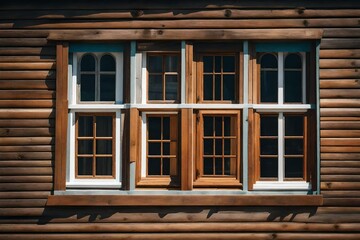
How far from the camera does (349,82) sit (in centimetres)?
789

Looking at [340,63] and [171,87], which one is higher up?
[340,63]

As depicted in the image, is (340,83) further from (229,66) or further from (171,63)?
(171,63)

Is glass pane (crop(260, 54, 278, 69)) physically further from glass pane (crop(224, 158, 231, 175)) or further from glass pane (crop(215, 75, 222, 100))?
glass pane (crop(224, 158, 231, 175))

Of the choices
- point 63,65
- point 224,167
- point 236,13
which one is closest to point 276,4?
point 236,13

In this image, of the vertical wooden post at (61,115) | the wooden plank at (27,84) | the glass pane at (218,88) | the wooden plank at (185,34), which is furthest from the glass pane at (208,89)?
the wooden plank at (27,84)

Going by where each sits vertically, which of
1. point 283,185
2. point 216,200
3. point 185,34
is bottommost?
point 216,200

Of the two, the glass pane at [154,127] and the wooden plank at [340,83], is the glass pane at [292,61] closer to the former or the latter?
the wooden plank at [340,83]

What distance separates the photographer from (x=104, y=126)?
8.13m

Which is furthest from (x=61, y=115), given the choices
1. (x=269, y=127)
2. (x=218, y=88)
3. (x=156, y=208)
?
(x=269, y=127)

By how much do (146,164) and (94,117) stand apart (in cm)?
104

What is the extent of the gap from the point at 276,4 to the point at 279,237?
3.38 meters

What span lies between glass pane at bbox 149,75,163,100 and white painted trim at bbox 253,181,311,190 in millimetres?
1936

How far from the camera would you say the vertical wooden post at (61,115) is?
7922mm

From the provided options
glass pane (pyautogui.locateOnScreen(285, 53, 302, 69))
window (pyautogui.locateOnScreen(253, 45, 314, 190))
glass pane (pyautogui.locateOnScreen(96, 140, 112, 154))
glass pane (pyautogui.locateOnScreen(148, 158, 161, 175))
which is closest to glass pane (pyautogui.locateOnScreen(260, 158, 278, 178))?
window (pyautogui.locateOnScreen(253, 45, 314, 190))
